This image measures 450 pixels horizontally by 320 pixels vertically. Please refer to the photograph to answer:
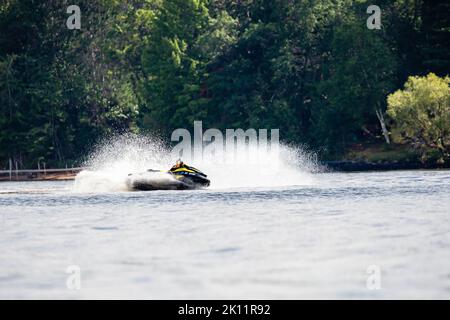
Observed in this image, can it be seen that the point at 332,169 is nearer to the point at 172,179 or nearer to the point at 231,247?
the point at 172,179

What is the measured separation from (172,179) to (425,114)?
38158 mm

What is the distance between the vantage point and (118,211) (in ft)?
136

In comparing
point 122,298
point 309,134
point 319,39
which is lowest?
point 122,298

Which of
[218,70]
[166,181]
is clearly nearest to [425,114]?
[218,70]

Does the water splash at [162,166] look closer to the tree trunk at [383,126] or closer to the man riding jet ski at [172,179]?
the man riding jet ski at [172,179]

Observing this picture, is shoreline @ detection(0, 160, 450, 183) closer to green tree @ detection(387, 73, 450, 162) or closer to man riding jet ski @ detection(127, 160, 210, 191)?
green tree @ detection(387, 73, 450, 162)

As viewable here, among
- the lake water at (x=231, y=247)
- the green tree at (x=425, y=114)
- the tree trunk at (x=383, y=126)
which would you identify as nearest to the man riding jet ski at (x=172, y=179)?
the lake water at (x=231, y=247)

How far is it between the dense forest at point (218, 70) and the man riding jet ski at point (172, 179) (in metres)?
45.6

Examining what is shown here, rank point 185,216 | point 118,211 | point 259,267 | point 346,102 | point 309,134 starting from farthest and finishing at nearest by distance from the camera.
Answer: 1. point 309,134
2. point 346,102
3. point 118,211
4. point 185,216
5. point 259,267

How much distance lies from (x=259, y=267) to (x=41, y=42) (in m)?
91.8

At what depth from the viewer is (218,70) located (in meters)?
112

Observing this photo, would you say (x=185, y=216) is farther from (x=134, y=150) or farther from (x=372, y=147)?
(x=134, y=150)

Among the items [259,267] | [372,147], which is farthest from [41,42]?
[259,267]

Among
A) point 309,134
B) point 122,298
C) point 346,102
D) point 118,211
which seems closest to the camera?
point 122,298
